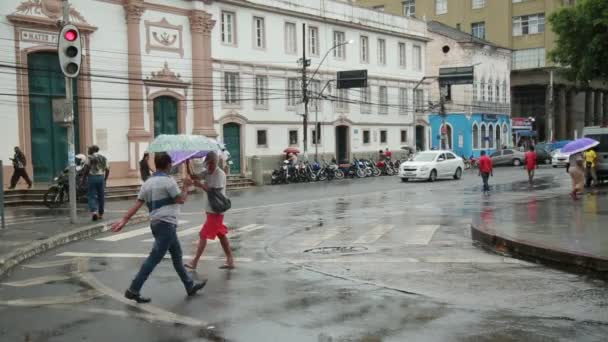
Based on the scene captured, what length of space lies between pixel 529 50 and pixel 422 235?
60.2m

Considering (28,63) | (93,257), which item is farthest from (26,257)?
(28,63)

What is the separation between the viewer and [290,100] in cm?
3928

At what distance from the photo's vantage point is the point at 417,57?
50.6 meters

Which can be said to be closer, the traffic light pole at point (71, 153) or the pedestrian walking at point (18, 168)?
the traffic light pole at point (71, 153)

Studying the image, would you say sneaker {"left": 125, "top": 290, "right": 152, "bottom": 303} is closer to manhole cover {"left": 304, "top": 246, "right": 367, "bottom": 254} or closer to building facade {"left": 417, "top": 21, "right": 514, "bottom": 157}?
manhole cover {"left": 304, "top": 246, "right": 367, "bottom": 254}

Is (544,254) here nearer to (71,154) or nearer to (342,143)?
(71,154)

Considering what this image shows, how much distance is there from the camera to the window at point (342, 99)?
141 ft

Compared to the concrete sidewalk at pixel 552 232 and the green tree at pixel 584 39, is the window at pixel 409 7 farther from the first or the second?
the concrete sidewalk at pixel 552 232

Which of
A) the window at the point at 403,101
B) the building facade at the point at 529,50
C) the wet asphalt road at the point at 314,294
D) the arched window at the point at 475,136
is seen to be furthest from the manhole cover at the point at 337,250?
the building facade at the point at 529,50

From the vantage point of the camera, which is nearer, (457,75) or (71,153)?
(71,153)

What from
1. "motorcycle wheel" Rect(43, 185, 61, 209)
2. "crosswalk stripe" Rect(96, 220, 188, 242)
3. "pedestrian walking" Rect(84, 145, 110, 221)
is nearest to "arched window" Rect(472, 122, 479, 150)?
"motorcycle wheel" Rect(43, 185, 61, 209)

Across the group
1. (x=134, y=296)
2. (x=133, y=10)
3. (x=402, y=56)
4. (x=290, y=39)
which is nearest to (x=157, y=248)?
(x=134, y=296)

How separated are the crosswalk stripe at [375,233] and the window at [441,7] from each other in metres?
61.6

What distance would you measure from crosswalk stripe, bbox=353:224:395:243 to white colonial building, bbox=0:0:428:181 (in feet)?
56.5
